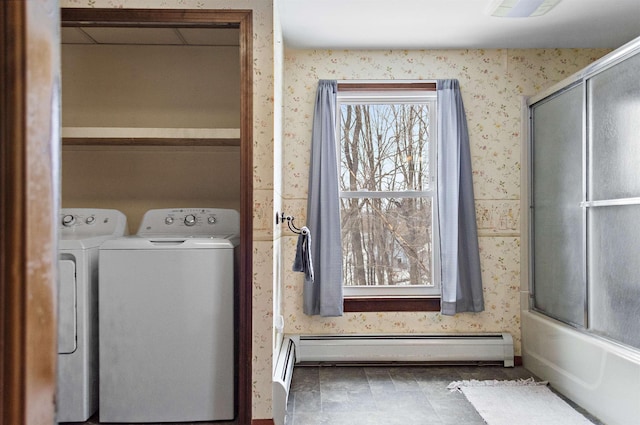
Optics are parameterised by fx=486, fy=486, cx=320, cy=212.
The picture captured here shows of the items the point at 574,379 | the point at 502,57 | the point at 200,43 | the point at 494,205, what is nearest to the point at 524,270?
the point at 494,205

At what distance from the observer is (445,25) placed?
3090mm

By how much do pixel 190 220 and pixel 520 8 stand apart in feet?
7.51

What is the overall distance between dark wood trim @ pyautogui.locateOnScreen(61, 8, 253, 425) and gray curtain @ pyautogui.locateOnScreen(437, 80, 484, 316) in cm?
161

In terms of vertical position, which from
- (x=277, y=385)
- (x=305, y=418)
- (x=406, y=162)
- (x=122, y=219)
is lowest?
(x=305, y=418)

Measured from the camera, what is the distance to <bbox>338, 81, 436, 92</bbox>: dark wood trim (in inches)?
139

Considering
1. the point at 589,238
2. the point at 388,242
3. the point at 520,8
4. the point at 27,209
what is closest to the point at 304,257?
the point at 388,242

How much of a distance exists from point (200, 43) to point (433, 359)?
2.66 metres

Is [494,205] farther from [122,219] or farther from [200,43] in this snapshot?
[122,219]

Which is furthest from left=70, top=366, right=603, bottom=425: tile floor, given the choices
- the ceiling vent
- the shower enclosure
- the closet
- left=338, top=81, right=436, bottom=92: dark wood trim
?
the ceiling vent

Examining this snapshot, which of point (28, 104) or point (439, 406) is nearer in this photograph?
point (28, 104)

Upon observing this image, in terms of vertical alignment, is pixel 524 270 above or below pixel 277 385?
above

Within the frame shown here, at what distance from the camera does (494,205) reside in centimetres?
354

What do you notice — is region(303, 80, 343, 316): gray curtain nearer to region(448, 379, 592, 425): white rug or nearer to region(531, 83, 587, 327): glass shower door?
region(448, 379, 592, 425): white rug

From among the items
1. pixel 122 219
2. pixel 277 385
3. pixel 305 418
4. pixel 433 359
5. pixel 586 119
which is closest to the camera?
pixel 277 385
